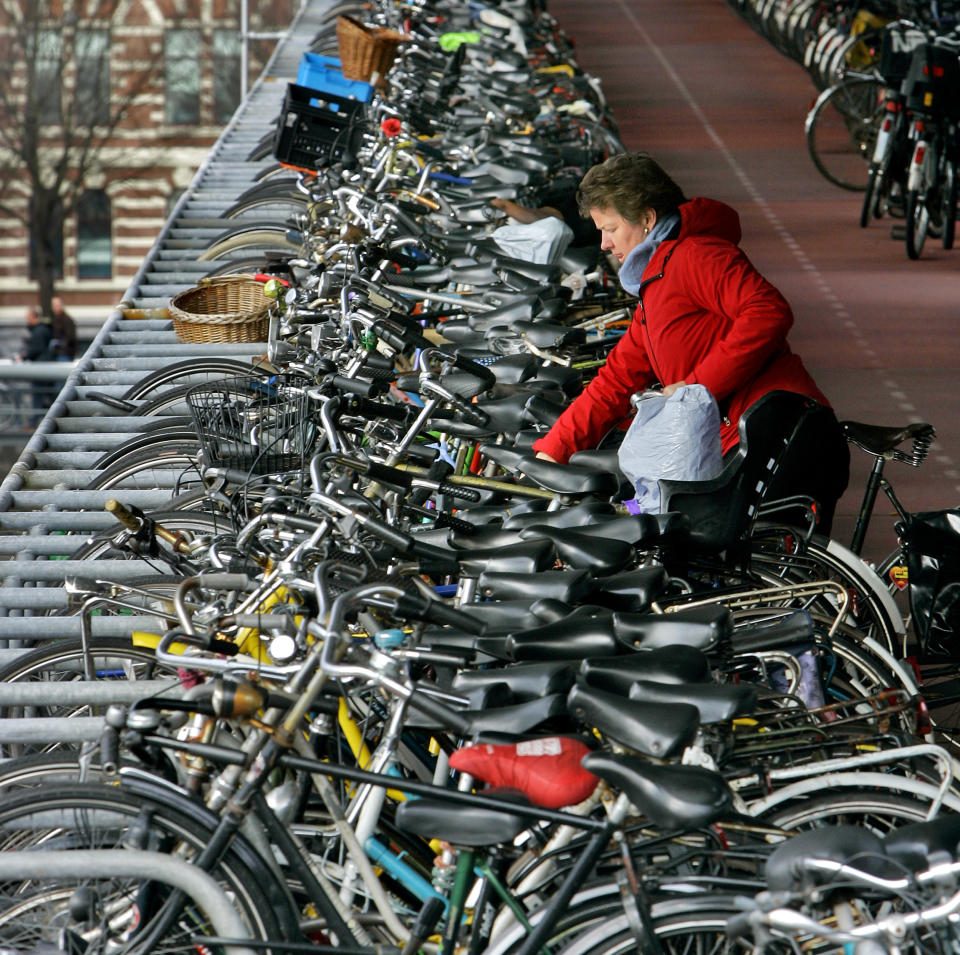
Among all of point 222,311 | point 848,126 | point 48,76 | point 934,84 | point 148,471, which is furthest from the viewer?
point 48,76

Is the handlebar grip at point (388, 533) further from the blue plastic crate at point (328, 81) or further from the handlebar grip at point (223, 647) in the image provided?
the blue plastic crate at point (328, 81)

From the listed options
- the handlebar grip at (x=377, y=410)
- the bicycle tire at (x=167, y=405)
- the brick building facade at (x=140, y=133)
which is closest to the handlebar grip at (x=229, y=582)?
the handlebar grip at (x=377, y=410)

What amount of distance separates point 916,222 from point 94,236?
30.2 m

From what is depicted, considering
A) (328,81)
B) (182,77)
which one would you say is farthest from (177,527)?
(182,77)

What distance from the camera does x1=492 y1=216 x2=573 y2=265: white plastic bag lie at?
6.39 metres

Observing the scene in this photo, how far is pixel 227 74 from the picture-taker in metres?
36.7

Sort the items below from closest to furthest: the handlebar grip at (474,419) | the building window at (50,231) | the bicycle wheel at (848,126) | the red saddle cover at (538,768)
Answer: the red saddle cover at (538,768), the handlebar grip at (474,419), the bicycle wheel at (848,126), the building window at (50,231)

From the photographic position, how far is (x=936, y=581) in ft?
13.5

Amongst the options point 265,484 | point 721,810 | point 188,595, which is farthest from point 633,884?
point 265,484

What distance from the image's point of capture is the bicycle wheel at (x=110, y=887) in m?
2.49

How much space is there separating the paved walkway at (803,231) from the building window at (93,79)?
15.8 metres

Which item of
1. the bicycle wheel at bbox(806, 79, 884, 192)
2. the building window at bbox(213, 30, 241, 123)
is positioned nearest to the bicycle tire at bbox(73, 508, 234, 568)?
the bicycle wheel at bbox(806, 79, 884, 192)

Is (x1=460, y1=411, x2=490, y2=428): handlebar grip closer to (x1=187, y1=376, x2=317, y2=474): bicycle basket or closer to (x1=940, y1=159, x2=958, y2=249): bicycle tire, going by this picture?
(x1=187, y1=376, x2=317, y2=474): bicycle basket

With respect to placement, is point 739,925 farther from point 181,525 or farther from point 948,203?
point 948,203
